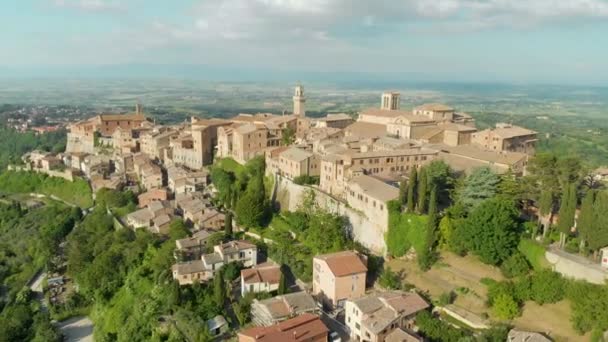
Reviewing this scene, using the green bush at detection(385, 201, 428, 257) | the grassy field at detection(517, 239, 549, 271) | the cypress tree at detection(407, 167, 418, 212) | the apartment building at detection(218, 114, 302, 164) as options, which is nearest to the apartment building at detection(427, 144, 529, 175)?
the cypress tree at detection(407, 167, 418, 212)

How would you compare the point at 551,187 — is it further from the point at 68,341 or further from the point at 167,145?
the point at 167,145

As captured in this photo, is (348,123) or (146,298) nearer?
(146,298)

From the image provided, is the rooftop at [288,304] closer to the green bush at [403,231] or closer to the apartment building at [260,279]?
the apartment building at [260,279]

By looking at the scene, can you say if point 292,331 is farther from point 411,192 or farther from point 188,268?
point 411,192

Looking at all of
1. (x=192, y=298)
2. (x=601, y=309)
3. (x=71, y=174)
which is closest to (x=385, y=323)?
(x=601, y=309)

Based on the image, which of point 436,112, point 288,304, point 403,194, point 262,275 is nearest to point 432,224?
point 403,194

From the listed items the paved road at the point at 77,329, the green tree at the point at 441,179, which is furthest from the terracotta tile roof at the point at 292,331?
the paved road at the point at 77,329
